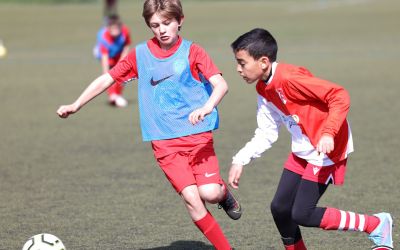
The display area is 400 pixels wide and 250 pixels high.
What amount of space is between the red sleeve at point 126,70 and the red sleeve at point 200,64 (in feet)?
1.35

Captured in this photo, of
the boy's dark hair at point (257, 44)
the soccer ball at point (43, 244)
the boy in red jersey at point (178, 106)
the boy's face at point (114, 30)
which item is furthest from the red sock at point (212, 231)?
the boy's face at point (114, 30)

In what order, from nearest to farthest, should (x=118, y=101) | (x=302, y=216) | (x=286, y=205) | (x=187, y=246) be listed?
1. (x=302, y=216)
2. (x=286, y=205)
3. (x=187, y=246)
4. (x=118, y=101)

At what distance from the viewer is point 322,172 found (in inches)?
204

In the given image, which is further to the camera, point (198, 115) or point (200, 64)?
point (200, 64)

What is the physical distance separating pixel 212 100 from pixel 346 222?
44.1 inches

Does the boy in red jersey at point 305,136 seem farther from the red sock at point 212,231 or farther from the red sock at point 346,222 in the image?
the red sock at point 212,231

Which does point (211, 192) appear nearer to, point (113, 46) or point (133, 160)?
point (133, 160)

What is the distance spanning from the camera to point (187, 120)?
17.9ft

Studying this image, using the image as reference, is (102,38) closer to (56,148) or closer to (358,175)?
(56,148)

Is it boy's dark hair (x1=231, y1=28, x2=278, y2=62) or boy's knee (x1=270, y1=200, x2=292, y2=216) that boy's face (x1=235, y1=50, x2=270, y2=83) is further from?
boy's knee (x1=270, y1=200, x2=292, y2=216)

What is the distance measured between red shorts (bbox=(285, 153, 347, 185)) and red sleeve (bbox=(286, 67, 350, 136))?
14.5 inches

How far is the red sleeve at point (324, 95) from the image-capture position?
4859mm

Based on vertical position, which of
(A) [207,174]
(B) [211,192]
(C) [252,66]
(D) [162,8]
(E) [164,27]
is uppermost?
(D) [162,8]

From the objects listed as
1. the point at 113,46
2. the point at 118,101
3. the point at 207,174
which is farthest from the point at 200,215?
the point at 113,46
